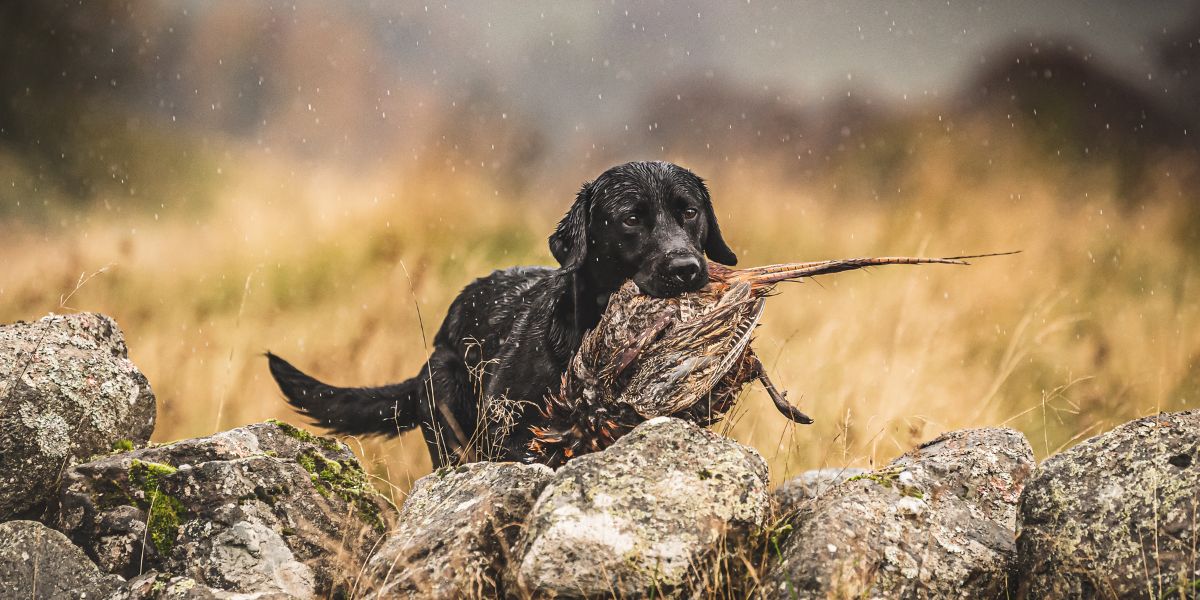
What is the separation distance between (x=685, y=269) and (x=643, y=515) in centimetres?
152

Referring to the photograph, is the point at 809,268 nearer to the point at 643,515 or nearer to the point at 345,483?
the point at 643,515

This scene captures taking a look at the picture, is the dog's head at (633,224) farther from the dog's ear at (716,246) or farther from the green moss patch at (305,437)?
the green moss patch at (305,437)

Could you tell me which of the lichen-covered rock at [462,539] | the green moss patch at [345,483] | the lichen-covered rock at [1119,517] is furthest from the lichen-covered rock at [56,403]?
the lichen-covered rock at [1119,517]

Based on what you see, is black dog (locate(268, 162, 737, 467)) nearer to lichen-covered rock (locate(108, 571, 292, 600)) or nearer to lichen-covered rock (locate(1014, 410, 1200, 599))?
lichen-covered rock (locate(108, 571, 292, 600))

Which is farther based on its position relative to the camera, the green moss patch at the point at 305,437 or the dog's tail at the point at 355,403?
the dog's tail at the point at 355,403

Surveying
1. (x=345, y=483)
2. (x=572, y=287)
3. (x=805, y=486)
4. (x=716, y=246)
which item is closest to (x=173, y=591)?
(x=345, y=483)

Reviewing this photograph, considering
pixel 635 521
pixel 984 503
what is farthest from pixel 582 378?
pixel 984 503

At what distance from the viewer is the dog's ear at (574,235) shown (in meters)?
4.80

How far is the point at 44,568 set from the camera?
3.18m

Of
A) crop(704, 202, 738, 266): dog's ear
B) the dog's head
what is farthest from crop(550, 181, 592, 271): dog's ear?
crop(704, 202, 738, 266): dog's ear

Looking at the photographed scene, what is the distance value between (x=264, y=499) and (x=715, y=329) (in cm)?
176

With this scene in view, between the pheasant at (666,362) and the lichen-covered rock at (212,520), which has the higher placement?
the pheasant at (666,362)

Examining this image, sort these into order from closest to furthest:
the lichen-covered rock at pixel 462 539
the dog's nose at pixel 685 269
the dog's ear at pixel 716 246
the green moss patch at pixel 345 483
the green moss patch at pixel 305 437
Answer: the lichen-covered rock at pixel 462 539
the green moss patch at pixel 345 483
the green moss patch at pixel 305 437
the dog's nose at pixel 685 269
the dog's ear at pixel 716 246

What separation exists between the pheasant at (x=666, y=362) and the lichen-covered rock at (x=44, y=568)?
1.61 metres
